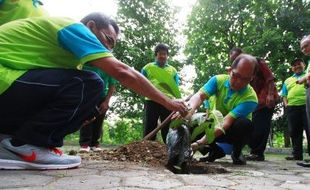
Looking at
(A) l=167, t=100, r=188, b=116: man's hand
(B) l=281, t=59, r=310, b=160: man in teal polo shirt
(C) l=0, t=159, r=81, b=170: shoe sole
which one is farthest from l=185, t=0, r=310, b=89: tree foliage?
(C) l=0, t=159, r=81, b=170: shoe sole

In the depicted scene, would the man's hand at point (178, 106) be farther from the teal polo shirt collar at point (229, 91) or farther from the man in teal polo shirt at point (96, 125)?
the man in teal polo shirt at point (96, 125)

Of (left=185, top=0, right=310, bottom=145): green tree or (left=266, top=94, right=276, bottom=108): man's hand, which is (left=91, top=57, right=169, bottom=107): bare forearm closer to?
(left=266, top=94, right=276, bottom=108): man's hand

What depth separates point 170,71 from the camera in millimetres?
5953

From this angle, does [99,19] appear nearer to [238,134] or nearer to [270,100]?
[238,134]

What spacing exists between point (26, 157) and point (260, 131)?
3.69m

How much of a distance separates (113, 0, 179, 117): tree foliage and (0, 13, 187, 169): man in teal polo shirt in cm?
1251

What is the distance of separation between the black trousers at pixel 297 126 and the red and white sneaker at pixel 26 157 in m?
4.20

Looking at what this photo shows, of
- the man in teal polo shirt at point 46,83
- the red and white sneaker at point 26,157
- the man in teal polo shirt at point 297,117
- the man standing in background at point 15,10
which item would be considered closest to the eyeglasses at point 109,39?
the man in teal polo shirt at point 46,83

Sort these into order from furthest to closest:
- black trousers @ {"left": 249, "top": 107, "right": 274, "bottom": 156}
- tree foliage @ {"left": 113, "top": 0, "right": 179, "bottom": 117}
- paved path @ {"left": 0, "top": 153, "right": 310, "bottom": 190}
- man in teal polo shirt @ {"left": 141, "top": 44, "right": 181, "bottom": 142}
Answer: tree foliage @ {"left": 113, "top": 0, "right": 179, "bottom": 117}, man in teal polo shirt @ {"left": 141, "top": 44, "right": 181, "bottom": 142}, black trousers @ {"left": 249, "top": 107, "right": 274, "bottom": 156}, paved path @ {"left": 0, "top": 153, "right": 310, "bottom": 190}

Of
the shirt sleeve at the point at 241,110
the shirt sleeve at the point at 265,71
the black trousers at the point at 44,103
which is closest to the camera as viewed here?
the black trousers at the point at 44,103

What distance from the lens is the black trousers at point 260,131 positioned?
524cm

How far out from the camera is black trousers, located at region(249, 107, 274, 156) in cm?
524

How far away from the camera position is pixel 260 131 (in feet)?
17.4

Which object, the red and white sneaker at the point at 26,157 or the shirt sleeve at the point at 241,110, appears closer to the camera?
the red and white sneaker at the point at 26,157
